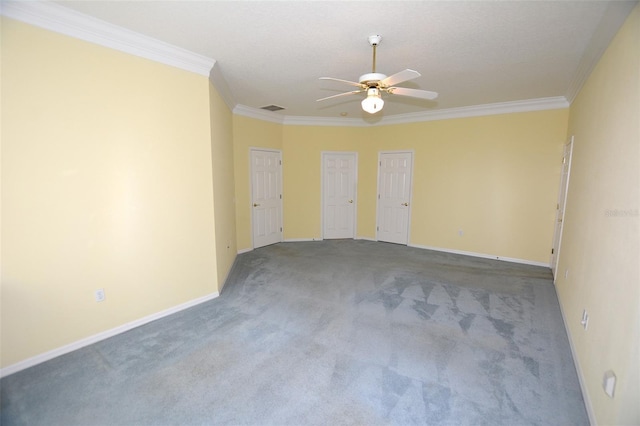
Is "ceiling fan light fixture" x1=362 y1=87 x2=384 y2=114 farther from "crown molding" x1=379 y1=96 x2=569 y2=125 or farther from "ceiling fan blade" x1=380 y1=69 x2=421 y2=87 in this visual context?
"crown molding" x1=379 y1=96 x2=569 y2=125

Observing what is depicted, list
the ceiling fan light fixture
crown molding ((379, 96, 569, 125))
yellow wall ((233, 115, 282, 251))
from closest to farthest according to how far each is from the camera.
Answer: the ceiling fan light fixture < crown molding ((379, 96, 569, 125)) < yellow wall ((233, 115, 282, 251))

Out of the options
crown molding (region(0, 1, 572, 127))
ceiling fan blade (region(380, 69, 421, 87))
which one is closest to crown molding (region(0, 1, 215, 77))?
crown molding (region(0, 1, 572, 127))

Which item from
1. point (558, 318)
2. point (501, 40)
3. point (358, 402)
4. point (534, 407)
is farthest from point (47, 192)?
point (558, 318)

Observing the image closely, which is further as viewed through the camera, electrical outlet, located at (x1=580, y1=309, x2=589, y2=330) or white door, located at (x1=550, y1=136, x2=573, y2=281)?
white door, located at (x1=550, y1=136, x2=573, y2=281)

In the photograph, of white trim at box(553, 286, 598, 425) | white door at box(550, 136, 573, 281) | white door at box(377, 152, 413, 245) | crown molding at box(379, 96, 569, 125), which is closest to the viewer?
white trim at box(553, 286, 598, 425)

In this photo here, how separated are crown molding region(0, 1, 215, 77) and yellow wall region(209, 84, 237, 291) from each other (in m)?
0.41

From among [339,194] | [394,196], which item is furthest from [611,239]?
[339,194]

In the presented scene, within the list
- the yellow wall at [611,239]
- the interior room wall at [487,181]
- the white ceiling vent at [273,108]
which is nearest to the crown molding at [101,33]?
the white ceiling vent at [273,108]

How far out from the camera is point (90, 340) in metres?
2.50

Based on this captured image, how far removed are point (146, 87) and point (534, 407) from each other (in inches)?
159

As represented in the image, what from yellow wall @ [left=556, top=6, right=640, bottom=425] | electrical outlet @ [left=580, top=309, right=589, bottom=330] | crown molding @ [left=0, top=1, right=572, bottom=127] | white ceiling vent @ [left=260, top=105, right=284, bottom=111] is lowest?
electrical outlet @ [left=580, top=309, right=589, bottom=330]

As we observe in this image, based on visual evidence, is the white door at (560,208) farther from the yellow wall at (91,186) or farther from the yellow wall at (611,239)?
the yellow wall at (91,186)

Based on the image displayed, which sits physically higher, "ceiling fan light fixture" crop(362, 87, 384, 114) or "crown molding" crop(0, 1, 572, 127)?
"crown molding" crop(0, 1, 572, 127)

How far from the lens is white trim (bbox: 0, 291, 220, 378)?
2.15 meters
